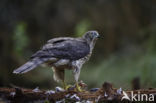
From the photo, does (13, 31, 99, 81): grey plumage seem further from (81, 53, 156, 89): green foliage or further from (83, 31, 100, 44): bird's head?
(81, 53, 156, 89): green foliage

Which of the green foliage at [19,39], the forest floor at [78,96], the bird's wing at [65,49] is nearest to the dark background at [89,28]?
the green foliage at [19,39]

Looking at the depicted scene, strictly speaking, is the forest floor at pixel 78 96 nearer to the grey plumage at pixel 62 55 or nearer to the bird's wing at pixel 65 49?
the grey plumage at pixel 62 55

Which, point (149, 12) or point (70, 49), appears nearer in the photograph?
point (70, 49)

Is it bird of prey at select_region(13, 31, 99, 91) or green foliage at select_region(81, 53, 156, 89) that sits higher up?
green foliage at select_region(81, 53, 156, 89)

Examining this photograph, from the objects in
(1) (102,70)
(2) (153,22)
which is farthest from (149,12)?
(1) (102,70)

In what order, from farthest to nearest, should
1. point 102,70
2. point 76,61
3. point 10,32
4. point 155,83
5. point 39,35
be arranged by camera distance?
point 39,35 → point 10,32 → point 102,70 → point 155,83 → point 76,61

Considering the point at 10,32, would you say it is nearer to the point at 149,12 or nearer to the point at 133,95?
the point at 149,12

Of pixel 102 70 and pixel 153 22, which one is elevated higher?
pixel 153 22

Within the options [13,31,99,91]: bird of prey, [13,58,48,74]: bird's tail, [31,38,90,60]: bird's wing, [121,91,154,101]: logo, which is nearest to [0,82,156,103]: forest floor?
[121,91,154,101]: logo
